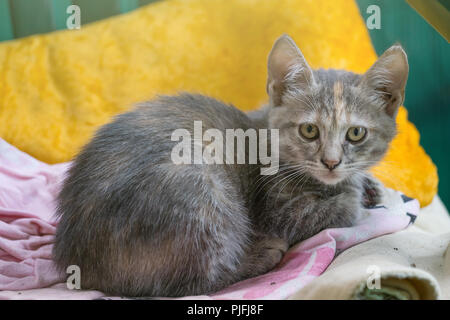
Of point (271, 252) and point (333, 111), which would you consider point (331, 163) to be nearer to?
point (333, 111)

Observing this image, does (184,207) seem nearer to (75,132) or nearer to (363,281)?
(363,281)

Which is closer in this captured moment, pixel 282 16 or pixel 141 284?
pixel 141 284

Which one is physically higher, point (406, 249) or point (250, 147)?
point (250, 147)

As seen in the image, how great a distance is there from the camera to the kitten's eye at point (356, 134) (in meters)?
1.58

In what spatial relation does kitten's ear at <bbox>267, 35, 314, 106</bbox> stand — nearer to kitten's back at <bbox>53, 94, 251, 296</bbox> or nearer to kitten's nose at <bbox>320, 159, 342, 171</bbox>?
kitten's nose at <bbox>320, 159, 342, 171</bbox>

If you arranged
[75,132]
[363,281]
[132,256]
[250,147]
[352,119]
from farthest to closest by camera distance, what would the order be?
[75,132] < [250,147] < [352,119] < [132,256] < [363,281]

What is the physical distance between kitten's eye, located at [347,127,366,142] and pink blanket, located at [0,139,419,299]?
1.02 ft

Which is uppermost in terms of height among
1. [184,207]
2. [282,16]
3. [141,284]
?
[282,16]

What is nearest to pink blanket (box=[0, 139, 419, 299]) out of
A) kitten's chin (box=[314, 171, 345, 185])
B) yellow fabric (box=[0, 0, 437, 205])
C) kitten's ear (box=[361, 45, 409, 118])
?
kitten's chin (box=[314, 171, 345, 185])

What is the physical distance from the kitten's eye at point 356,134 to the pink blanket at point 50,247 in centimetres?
31

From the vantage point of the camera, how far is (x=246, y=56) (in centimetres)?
248

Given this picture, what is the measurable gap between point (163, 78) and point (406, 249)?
1.46 m

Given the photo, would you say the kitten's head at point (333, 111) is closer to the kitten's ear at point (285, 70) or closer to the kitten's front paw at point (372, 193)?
the kitten's ear at point (285, 70)

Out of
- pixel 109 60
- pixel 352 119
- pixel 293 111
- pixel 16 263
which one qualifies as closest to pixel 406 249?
pixel 352 119
